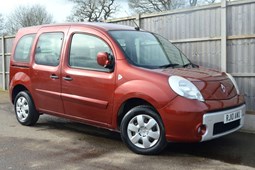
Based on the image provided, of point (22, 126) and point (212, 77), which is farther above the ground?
point (212, 77)

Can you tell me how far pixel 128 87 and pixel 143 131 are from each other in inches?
25.3

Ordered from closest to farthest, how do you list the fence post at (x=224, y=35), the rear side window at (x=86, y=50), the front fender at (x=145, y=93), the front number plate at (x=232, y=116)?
1. the front fender at (x=145, y=93)
2. the front number plate at (x=232, y=116)
3. the rear side window at (x=86, y=50)
4. the fence post at (x=224, y=35)

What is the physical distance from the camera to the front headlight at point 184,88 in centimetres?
464

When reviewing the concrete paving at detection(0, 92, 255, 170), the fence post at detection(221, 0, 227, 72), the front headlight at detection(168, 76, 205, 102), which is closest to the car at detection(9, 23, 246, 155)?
the front headlight at detection(168, 76, 205, 102)

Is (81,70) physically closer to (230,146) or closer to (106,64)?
(106,64)

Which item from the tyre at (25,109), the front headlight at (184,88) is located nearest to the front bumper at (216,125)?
the front headlight at (184,88)

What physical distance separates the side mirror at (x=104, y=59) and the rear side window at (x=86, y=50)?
0.11 meters

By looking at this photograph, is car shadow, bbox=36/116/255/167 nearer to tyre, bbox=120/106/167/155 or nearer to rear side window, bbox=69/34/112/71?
tyre, bbox=120/106/167/155

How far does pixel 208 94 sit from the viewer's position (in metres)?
4.76

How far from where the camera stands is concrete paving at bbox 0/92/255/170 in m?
4.62

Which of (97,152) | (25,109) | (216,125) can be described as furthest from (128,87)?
(25,109)

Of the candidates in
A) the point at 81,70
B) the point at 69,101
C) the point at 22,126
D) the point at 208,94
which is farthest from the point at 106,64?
the point at 22,126

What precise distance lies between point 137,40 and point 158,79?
3.96 feet

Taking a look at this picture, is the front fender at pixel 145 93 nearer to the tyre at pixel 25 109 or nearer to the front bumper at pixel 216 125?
the front bumper at pixel 216 125
